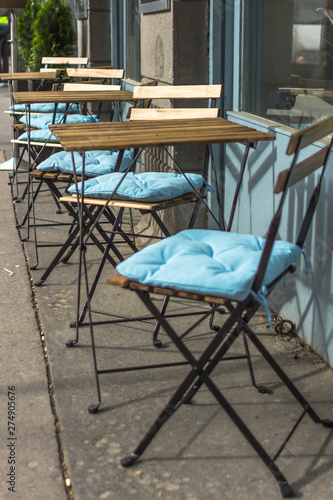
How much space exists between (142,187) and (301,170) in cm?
141

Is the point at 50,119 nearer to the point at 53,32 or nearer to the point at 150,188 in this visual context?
the point at 150,188

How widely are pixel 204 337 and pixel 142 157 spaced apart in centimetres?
296

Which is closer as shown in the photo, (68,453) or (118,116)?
(68,453)

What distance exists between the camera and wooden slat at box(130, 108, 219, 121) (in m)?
3.91

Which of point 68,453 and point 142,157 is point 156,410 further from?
point 142,157

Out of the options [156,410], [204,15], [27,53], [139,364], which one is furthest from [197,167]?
[27,53]

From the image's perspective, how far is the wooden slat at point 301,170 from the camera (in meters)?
2.07

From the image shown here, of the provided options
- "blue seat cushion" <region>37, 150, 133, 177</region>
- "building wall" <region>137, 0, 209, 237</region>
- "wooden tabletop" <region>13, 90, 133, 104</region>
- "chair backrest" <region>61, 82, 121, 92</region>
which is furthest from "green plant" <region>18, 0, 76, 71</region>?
"blue seat cushion" <region>37, 150, 133, 177</region>

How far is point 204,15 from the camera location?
474 cm

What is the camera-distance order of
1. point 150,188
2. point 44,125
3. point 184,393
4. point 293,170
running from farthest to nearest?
point 44,125 → point 150,188 → point 184,393 → point 293,170

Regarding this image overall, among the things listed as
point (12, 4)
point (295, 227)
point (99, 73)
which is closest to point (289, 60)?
point (295, 227)

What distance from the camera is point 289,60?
3807 millimetres

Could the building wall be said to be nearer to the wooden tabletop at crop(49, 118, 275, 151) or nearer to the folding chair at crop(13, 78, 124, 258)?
the folding chair at crop(13, 78, 124, 258)

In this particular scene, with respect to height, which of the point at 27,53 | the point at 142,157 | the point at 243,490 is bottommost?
the point at 243,490
